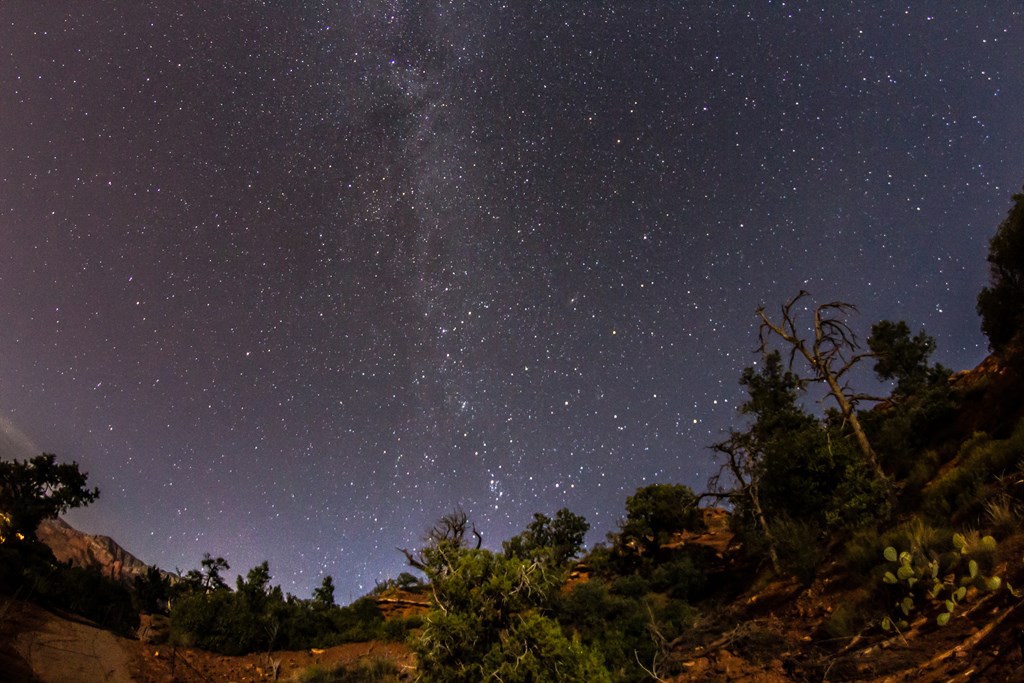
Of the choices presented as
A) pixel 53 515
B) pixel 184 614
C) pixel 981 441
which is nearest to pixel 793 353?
pixel 981 441

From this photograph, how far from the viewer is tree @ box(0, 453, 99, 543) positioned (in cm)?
2073

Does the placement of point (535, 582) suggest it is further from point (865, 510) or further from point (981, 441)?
point (981, 441)

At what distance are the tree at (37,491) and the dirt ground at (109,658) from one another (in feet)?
33.5

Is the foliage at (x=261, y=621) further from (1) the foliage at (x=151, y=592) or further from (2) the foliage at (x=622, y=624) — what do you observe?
(2) the foliage at (x=622, y=624)

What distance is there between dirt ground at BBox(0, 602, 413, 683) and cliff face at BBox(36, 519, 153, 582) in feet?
160

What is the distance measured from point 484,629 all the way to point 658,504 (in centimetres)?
1850

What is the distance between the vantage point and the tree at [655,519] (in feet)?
77.3

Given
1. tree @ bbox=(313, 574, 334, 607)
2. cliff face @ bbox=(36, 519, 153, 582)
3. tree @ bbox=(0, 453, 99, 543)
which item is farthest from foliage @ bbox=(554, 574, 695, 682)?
cliff face @ bbox=(36, 519, 153, 582)

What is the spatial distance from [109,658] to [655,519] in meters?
21.1

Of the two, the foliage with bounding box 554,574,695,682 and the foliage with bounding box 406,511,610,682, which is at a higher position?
the foliage with bounding box 406,511,610,682

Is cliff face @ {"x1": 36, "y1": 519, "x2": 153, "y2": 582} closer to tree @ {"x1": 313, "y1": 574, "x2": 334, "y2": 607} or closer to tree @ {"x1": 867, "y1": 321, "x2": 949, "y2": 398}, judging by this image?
tree @ {"x1": 313, "y1": 574, "x2": 334, "y2": 607}

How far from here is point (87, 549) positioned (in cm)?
6425

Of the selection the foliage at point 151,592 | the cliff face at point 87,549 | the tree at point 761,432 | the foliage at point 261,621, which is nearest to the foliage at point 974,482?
the tree at point 761,432

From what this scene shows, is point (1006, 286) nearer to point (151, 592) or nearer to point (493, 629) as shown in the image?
point (493, 629)
